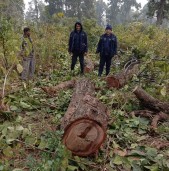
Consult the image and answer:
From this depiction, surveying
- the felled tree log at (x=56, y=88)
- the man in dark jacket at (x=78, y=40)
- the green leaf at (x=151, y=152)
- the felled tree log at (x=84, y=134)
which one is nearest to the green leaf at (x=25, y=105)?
the felled tree log at (x=56, y=88)

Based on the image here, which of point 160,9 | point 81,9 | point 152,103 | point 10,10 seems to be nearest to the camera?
point 152,103

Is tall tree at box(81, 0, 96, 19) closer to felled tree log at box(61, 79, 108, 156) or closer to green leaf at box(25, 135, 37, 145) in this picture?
green leaf at box(25, 135, 37, 145)

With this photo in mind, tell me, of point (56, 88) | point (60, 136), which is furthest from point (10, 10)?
point (60, 136)

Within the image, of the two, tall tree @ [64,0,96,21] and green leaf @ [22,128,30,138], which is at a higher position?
tall tree @ [64,0,96,21]

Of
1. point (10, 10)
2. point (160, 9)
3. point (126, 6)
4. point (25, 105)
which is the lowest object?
point (25, 105)

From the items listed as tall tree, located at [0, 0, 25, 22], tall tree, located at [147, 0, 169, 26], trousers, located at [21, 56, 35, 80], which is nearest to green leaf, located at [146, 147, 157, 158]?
trousers, located at [21, 56, 35, 80]

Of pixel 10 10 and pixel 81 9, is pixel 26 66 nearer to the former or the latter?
pixel 10 10

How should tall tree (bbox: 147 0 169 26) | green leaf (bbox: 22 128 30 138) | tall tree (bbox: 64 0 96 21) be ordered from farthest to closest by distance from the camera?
tall tree (bbox: 64 0 96 21), tall tree (bbox: 147 0 169 26), green leaf (bbox: 22 128 30 138)

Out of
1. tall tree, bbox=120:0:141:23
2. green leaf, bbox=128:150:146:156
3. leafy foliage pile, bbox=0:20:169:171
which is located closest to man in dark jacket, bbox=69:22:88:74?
leafy foliage pile, bbox=0:20:169:171

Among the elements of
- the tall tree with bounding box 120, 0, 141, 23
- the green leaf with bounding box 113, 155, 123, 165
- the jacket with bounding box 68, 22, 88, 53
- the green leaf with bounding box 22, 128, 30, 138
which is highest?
the tall tree with bounding box 120, 0, 141, 23

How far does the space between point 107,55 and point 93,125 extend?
182 inches

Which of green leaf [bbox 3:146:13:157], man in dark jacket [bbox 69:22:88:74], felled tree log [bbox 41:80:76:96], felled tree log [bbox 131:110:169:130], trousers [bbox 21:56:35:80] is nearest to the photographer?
green leaf [bbox 3:146:13:157]

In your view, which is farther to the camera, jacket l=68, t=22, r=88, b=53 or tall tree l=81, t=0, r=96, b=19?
tall tree l=81, t=0, r=96, b=19

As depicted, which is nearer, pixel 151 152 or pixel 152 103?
pixel 151 152
